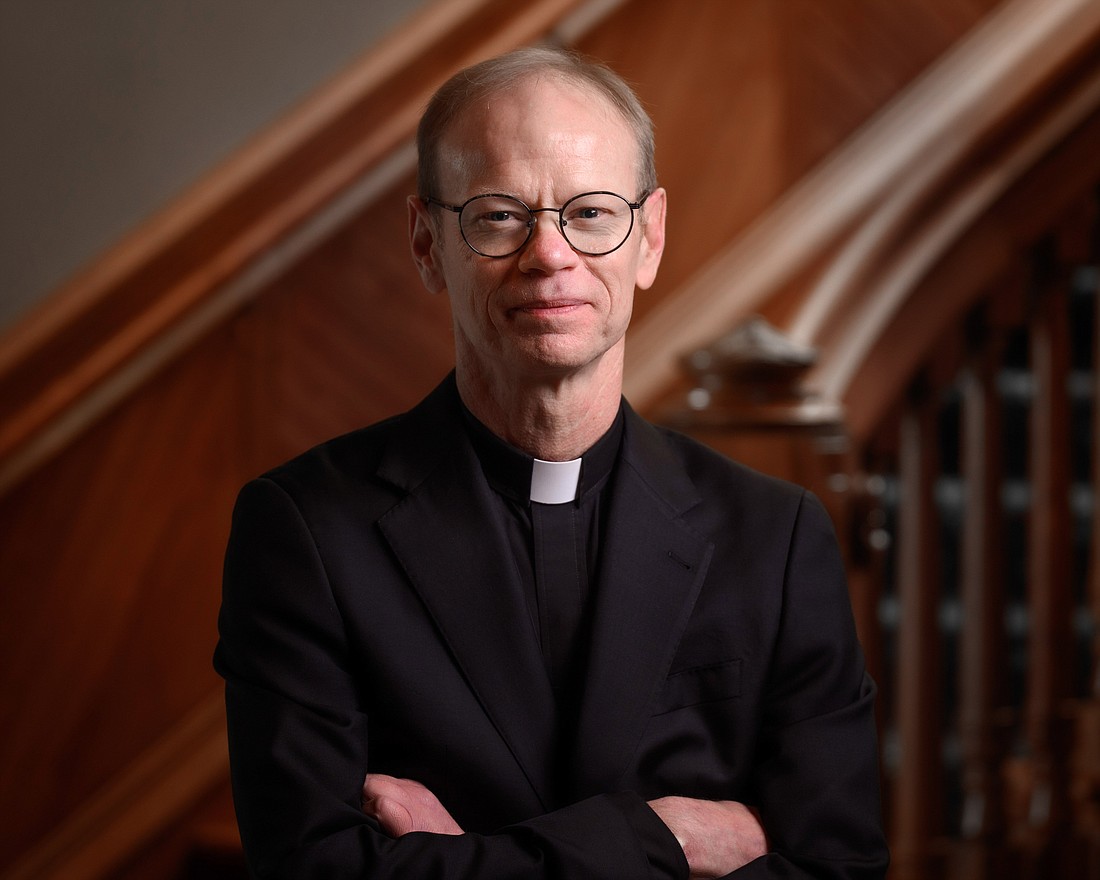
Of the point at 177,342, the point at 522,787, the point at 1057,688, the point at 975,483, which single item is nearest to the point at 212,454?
the point at 177,342

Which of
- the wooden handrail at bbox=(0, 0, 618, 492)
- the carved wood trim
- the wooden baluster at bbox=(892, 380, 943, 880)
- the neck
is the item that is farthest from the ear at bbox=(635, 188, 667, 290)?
the wooden baluster at bbox=(892, 380, 943, 880)

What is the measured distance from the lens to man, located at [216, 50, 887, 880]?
1.27 metres

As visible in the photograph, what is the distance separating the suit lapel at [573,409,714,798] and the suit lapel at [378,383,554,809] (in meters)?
0.05

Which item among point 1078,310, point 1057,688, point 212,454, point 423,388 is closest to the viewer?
point 212,454

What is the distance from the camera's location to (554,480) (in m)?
1.42

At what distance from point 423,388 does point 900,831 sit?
152cm

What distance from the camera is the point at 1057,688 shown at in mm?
3076

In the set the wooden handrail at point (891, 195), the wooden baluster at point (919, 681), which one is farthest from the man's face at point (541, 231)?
the wooden baluster at point (919, 681)

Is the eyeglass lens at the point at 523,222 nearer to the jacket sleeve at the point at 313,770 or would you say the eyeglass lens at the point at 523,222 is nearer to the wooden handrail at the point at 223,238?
the jacket sleeve at the point at 313,770

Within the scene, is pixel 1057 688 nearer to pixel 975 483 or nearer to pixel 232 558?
pixel 975 483

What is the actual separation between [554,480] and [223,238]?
3.93 feet

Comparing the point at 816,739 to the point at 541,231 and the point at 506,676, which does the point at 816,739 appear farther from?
the point at 541,231

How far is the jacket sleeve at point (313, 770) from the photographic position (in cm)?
123

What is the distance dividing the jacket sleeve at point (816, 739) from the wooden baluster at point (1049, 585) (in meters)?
1.83
